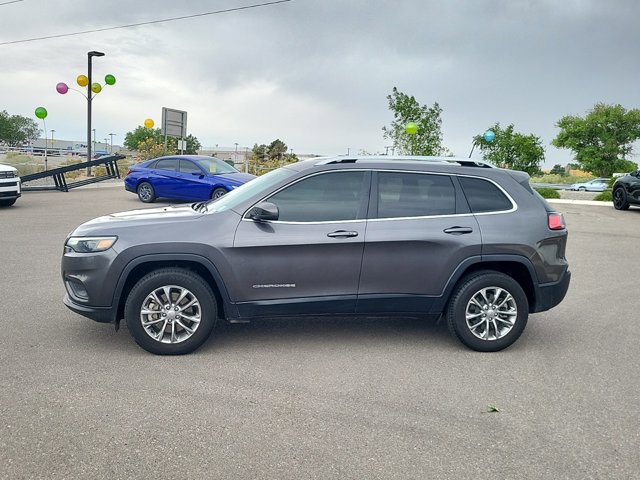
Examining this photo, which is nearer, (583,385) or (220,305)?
(583,385)

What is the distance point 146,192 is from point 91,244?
549 inches

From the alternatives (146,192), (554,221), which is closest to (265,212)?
(554,221)

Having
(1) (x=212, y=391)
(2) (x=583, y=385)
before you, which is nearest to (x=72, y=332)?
(1) (x=212, y=391)

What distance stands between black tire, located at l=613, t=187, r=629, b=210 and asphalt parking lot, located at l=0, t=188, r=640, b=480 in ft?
50.8

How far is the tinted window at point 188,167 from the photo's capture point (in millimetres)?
17328

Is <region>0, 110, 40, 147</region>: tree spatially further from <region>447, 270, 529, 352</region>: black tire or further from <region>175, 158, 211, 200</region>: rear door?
<region>447, 270, 529, 352</region>: black tire

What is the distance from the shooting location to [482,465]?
10.9 feet

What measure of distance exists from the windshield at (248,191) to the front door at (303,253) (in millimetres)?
180

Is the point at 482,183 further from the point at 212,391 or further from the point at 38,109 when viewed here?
the point at 38,109

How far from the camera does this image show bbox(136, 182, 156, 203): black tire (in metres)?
18.2

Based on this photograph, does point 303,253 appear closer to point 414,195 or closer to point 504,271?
point 414,195

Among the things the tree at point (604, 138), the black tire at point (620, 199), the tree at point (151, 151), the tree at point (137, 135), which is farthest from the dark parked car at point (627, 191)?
the tree at point (137, 135)

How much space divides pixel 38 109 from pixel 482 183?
31.3 meters

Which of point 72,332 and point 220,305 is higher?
point 220,305
